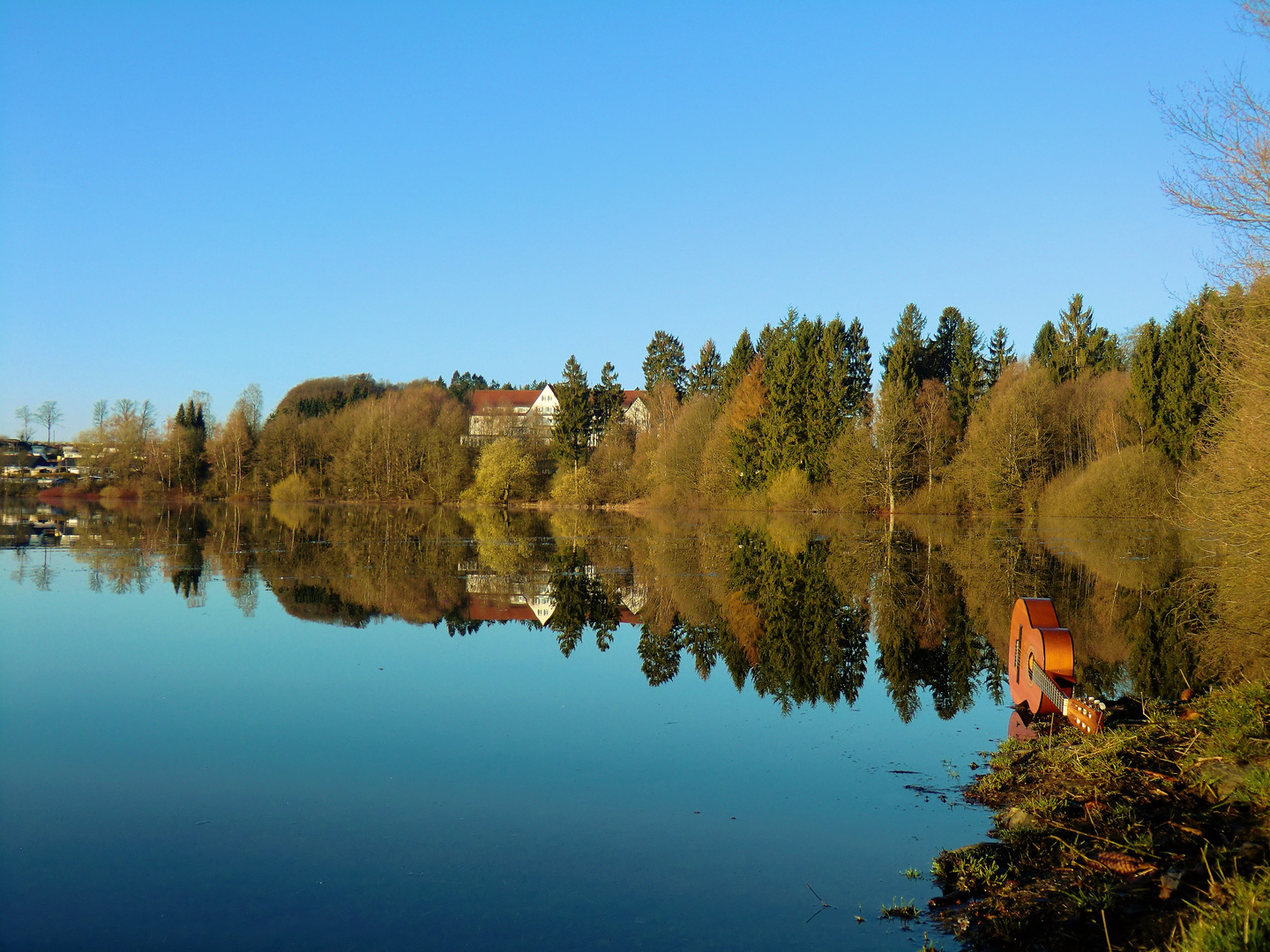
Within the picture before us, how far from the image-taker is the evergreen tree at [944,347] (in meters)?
58.8

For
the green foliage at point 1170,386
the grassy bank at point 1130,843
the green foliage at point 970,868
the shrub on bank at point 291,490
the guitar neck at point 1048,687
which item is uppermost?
the green foliage at point 1170,386

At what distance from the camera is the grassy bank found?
4.15m

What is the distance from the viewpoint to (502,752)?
7797mm

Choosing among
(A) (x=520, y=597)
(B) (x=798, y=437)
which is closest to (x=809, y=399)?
(B) (x=798, y=437)

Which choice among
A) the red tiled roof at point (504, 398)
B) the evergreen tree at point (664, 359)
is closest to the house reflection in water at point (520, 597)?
the evergreen tree at point (664, 359)

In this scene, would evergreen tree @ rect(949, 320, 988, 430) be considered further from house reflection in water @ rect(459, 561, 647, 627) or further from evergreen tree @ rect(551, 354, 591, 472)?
house reflection in water @ rect(459, 561, 647, 627)

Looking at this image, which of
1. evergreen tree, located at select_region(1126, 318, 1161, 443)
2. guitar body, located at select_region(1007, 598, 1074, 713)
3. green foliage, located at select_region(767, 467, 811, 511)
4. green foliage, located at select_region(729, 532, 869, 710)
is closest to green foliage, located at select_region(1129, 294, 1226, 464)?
evergreen tree, located at select_region(1126, 318, 1161, 443)

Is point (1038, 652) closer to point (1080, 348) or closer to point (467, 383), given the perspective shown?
point (1080, 348)

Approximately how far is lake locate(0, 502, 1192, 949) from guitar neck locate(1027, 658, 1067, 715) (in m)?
0.67

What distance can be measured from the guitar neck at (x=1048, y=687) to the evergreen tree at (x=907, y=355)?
140 feet

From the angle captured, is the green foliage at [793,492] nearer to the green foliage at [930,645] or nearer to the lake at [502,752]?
the green foliage at [930,645]

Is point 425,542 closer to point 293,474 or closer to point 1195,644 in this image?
point 1195,644

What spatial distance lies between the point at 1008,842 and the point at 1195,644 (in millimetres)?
8944

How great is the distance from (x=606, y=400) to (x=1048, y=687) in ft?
214
